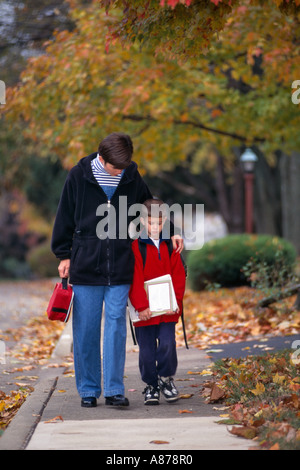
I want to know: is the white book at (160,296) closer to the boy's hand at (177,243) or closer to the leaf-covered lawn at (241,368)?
the boy's hand at (177,243)

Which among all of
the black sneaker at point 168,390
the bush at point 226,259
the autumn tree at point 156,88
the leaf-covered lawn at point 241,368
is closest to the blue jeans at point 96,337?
the black sneaker at point 168,390

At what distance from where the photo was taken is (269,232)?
74.5 feet

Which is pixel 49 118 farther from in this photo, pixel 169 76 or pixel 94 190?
pixel 94 190

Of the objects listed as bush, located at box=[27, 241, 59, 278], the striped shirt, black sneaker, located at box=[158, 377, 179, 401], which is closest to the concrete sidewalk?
black sneaker, located at box=[158, 377, 179, 401]

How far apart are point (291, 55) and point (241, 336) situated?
4.01 metres

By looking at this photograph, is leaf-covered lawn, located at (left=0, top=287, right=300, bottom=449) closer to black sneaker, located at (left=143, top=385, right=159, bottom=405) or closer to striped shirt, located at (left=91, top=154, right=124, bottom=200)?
black sneaker, located at (left=143, top=385, right=159, bottom=405)

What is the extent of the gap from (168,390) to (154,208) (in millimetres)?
1384

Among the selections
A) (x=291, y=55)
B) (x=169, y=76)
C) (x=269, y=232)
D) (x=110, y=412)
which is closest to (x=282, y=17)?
(x=291, y=55)

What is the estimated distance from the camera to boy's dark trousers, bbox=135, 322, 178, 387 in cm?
570

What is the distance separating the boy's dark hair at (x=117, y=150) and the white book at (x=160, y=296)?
89 cm

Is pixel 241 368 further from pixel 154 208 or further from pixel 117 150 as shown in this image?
pixel 117 150

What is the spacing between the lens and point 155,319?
570 cm

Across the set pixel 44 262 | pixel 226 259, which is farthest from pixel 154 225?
pixel 44 262

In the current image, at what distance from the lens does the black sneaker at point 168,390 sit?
571 cm
